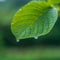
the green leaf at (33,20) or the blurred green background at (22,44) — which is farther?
the blurred green background at (22,44)

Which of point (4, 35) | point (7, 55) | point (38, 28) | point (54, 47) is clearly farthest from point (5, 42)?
point (38, 28)

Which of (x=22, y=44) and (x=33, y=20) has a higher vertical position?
(x=33, y=20)

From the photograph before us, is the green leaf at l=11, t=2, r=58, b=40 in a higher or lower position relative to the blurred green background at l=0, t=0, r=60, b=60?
higher

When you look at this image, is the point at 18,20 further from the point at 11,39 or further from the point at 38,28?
the point at 11,39

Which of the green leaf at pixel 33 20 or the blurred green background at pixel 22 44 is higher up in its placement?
the green leaf at pixel 33 20

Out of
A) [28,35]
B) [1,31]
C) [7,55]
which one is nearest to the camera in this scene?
[28,35]
